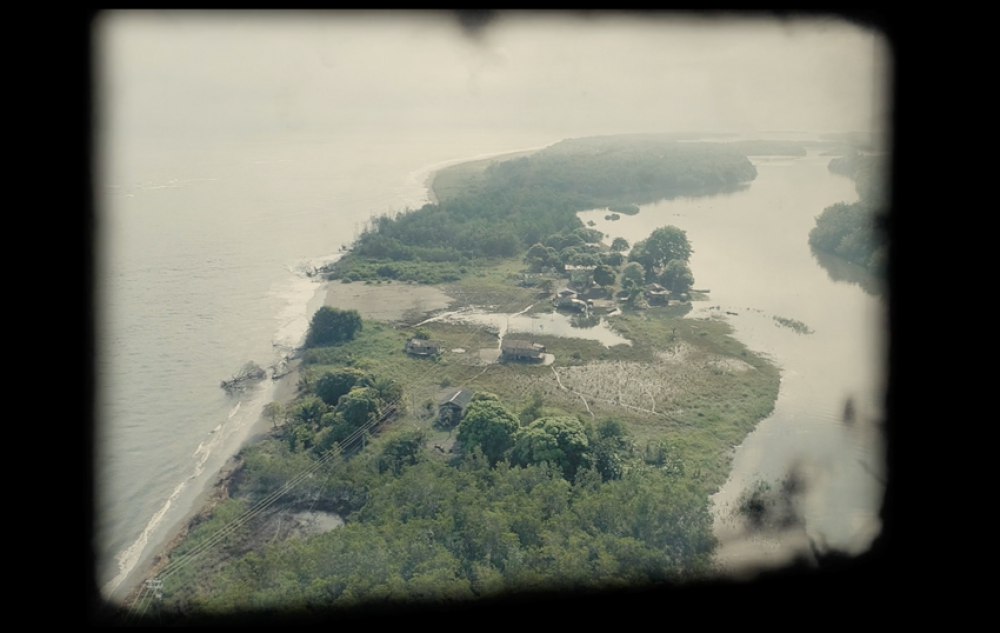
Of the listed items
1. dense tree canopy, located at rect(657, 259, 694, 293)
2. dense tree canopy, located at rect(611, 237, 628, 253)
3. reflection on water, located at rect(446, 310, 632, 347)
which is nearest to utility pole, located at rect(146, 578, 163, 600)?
reflection on water, located at rect(446, 310, 632, 347)

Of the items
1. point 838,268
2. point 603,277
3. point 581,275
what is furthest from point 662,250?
point 838,268

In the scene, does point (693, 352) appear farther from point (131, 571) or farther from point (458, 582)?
point (131, 571)

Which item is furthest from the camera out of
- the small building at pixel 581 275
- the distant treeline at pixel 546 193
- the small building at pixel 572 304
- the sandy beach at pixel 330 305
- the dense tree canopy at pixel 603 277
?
the distant treeline at pixel 546 193

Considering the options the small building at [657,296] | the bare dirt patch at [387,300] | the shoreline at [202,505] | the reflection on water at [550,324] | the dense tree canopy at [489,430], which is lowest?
the small building at [657,296]

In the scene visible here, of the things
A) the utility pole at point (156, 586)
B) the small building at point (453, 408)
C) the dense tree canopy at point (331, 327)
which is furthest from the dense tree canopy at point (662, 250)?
the utility pole at point (156, 586)

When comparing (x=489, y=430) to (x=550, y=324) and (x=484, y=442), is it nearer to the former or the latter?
(x=484, y=442)

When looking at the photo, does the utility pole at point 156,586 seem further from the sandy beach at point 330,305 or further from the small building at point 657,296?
the small building at point 657,296
